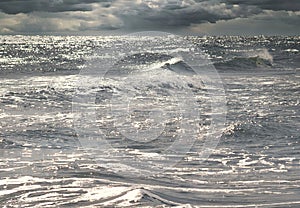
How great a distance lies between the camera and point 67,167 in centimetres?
952

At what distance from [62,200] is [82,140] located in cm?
474

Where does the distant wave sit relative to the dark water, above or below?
above

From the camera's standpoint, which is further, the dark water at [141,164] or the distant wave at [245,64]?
the distant wave at [245,64]

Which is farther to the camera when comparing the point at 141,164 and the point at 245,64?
the point at 245,64

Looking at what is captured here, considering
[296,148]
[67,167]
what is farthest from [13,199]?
[296,148]

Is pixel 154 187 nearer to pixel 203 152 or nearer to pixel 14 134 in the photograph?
pixel 203 152

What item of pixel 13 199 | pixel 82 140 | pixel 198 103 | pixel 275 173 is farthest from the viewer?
pixel 198 103

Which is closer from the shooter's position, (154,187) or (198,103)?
(154,187)

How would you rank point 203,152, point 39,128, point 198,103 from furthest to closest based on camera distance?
1. point 198,103
2. point 39,128
3. point 203,152

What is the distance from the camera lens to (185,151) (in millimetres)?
11266

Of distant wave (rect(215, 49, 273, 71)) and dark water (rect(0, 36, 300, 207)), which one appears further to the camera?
distant wave (rect(215, 49, 273, 71))

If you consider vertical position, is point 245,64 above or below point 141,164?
above

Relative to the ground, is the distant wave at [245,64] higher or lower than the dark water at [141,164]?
higher

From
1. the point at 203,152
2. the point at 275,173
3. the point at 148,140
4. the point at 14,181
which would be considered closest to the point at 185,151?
the point at 203,152
